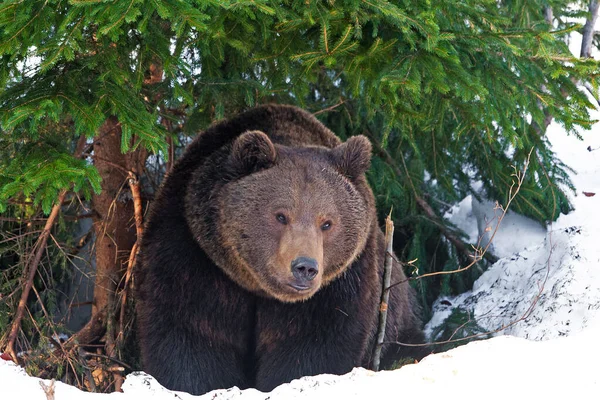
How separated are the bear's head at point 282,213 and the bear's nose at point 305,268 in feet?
0.32

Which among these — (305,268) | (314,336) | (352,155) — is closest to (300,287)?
(305,268)

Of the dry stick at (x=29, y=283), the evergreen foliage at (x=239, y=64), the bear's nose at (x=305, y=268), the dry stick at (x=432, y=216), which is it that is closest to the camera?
the evergreen foliage at (x=239, y=64)

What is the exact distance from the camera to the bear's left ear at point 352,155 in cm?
488

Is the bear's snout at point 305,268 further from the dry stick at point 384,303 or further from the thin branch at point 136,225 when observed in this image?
the thin branch at point 136,225

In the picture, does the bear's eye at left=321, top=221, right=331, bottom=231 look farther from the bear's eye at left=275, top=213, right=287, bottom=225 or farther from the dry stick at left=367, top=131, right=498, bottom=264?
the dry stick at left=367, top=131, right=498, bottom=264

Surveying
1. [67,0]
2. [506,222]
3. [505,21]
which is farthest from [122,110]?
[506,222]

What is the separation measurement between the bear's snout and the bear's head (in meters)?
0.10

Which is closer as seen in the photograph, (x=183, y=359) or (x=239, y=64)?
(x=183, y=359)

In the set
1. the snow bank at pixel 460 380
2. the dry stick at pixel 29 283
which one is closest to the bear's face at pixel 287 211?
the snow bank at pixel 460 380

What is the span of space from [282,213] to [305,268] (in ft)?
1.56

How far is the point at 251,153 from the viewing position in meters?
4.72

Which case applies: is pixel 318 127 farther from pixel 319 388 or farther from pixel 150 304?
pixel 319 388

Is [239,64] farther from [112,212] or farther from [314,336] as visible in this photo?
[314,336]

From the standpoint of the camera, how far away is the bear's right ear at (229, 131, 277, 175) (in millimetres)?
4656
